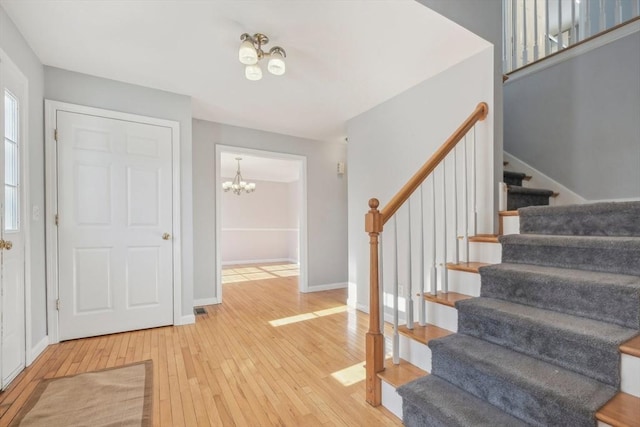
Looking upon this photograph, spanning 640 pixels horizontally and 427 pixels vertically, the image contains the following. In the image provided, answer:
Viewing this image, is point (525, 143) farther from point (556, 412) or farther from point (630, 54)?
point (556, 412)

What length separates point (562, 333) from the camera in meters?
1.23

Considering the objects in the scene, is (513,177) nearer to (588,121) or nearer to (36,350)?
(588,121)

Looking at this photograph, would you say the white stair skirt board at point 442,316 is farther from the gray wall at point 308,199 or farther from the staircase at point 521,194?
the gray wall at point 308,199

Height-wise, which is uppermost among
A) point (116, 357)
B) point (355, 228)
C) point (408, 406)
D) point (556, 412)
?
point (355, 228)

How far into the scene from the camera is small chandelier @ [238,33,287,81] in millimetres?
1925

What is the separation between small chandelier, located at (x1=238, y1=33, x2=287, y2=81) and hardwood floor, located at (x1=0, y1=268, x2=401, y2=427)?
2188 mm

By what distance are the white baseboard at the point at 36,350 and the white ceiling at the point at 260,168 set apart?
12.4 feet

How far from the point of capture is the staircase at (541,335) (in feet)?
3.60

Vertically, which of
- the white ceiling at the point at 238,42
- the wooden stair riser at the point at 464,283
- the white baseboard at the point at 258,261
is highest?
the white ceiling at the point at 238,42

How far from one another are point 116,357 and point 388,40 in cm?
325

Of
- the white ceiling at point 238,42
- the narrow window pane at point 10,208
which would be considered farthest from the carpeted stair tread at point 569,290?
the narrow window pane at point 10,208

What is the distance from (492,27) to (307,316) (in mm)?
3182

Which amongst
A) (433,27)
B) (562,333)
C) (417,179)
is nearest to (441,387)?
(562,333)

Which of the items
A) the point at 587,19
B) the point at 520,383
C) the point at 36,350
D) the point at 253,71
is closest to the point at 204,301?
the point at 36,350
